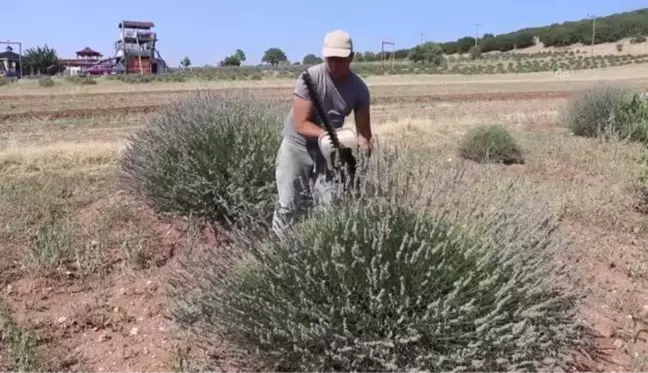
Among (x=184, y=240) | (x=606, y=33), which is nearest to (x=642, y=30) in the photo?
(x=606, y=33)

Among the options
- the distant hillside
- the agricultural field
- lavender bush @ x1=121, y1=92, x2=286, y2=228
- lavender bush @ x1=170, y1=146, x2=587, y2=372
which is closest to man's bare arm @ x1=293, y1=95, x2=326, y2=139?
the agricultural field

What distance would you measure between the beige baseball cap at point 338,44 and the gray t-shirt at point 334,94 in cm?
21

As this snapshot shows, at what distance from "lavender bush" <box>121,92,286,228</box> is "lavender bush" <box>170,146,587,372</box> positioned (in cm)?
221

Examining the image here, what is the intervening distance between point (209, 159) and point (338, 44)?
2.26m

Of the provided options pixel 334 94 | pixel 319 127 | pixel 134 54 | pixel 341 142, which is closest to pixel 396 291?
pixel 341 142

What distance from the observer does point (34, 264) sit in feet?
16.6

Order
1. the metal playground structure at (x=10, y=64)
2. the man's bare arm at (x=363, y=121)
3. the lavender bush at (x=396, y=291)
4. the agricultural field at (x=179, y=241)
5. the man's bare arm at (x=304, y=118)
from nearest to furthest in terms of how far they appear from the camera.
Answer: the lavender bush at (x=396, y=291) → the agricultural field at (x=179, y=241) → the man's bare arm at (x=304, y=118) → the man's bare arm at (x=363, y=121) → the metal playground structure at (x=10, y=64)

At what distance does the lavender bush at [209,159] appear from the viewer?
5793mm

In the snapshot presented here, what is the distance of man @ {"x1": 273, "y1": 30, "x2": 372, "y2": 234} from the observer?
402 centimetres

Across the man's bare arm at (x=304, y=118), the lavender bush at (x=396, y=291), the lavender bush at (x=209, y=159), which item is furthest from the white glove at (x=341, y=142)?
the lavender bush at (x=209, y=159)

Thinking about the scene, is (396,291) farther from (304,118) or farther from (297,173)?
(297,173)

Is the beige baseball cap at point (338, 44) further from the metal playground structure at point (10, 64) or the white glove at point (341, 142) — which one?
the metal playground structure at point (10, 64)

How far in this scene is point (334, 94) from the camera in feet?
13.9

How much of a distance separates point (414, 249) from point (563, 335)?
83 cm
